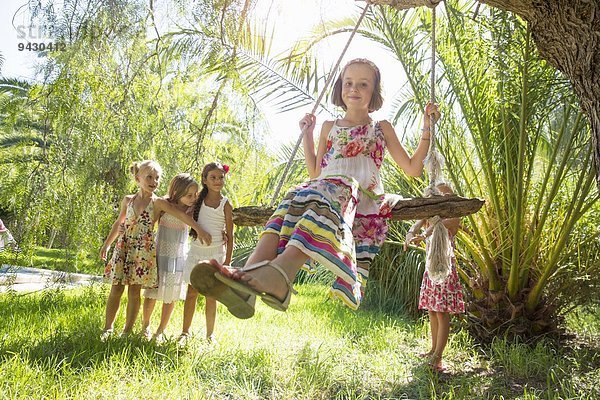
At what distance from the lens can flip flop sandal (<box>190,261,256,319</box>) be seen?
1.78 metres

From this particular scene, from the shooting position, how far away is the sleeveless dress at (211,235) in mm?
3738

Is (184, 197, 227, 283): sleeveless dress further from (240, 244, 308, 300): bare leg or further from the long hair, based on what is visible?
(240, 244, 308, 300): bare leg

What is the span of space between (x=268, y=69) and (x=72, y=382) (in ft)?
11.8

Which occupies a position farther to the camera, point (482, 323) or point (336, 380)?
point (482, 323)

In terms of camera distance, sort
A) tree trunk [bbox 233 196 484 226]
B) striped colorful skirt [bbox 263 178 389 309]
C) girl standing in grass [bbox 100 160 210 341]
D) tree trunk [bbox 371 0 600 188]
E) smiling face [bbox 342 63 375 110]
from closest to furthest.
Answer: striped colorful skirt [bbox 263 178 389 309]
tree trunk [bbox 371 0 600 188]
tree trunk [bbox 233 196 484 226]
smiling face [bbox 342 63 375 110]
girl standing in grass [bbox 100 160 210 341]

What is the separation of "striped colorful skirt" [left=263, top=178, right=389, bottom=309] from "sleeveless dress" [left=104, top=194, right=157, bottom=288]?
172 cm

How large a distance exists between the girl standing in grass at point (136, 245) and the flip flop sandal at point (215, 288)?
1717mm

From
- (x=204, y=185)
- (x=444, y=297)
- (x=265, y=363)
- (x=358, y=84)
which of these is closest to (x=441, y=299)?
(x=444, y=297)

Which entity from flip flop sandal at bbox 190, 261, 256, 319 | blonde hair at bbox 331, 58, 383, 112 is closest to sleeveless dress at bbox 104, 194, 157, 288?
blonde hair at bbox 331, 58, 383, 112

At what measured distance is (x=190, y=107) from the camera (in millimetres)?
5555

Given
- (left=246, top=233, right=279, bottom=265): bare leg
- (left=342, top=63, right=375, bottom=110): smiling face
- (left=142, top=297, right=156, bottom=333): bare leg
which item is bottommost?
(left=142, top=297, right=156, bottom=333): bare leg

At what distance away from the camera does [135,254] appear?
363 centimetres

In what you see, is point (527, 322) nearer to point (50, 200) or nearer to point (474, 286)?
point (474, 286)

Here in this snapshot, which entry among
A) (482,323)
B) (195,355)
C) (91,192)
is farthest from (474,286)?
(91,192)
